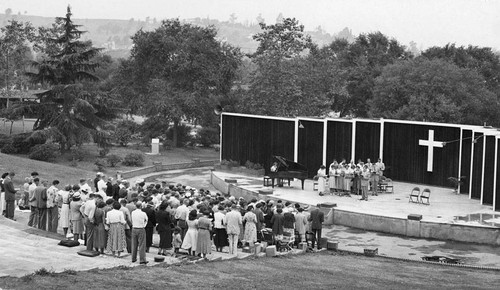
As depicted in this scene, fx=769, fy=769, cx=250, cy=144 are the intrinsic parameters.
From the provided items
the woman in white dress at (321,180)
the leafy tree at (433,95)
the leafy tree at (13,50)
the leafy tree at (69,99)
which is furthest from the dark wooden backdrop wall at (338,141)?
the leafy tree at (13,50)

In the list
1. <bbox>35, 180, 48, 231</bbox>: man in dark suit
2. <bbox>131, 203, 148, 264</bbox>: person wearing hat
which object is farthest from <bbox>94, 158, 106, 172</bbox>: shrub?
<bbox>131, 203, 148, 264</bbox>: person wearing hat

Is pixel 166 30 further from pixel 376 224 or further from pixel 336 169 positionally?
pixel 376 224

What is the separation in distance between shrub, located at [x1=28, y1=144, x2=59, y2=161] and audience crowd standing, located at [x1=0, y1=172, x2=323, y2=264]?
72.9ft

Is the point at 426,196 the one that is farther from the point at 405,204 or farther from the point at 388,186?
the point at 388,186

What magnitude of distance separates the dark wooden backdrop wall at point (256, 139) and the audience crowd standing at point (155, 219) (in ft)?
58.4

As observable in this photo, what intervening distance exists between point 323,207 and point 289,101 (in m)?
27.3

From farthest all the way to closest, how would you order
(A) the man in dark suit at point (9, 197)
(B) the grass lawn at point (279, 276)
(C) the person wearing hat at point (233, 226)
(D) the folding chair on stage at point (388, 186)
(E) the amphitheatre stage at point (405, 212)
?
(D) the folding chair on stage at point (388, 186) < (E) the amphitheatre stage at point (405, 212) < (A) the man in dark suit at point (9, 197) < (C) the person wearing hat at point (233, 226) < (B) the grass lawn at point (279, 276)

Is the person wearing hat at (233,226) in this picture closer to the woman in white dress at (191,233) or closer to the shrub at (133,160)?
the woman in white dress at (191,233)

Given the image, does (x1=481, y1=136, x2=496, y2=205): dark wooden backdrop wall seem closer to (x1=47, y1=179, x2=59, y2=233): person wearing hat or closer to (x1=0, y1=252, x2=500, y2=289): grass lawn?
(x1=0, y1=252, x2=500, y2=289): grass lawn

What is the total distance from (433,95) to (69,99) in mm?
26622

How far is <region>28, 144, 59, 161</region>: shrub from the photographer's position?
47.1 m

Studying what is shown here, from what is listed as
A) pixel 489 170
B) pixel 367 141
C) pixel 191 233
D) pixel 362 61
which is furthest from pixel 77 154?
pixel 362 61

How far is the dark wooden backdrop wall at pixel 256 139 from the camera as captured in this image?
42.8 metres

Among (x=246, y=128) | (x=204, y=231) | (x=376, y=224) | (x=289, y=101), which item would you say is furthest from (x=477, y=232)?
(x=289, y=101)
